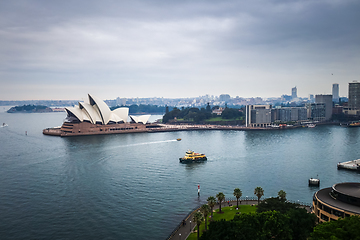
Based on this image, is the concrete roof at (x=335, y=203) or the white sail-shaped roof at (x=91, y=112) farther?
the white sail-shaped roof at (x=91, y=112)

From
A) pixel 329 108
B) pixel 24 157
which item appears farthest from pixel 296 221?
pixel 329 108

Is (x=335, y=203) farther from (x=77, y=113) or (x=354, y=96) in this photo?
(x=354, y=96)

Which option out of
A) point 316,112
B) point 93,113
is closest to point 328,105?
point 316,112

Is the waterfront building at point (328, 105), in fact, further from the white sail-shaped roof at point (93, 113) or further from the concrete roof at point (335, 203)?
the concrete roof at point (335, 203)

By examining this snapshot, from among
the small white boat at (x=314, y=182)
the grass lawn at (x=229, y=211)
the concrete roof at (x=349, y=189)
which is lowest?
the grass lawn at (x=229, y=211)

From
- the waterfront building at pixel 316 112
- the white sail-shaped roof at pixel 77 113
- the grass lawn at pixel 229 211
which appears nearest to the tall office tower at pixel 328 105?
the waterfront building at pixel 316 112

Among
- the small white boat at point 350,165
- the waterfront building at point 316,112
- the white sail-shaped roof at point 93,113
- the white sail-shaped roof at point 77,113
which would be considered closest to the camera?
the small white boat at point 350,165

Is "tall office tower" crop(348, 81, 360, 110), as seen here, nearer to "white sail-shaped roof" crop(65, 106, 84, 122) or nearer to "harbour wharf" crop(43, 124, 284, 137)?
"harbour wharf" crop(43, 124, 284, 137)
